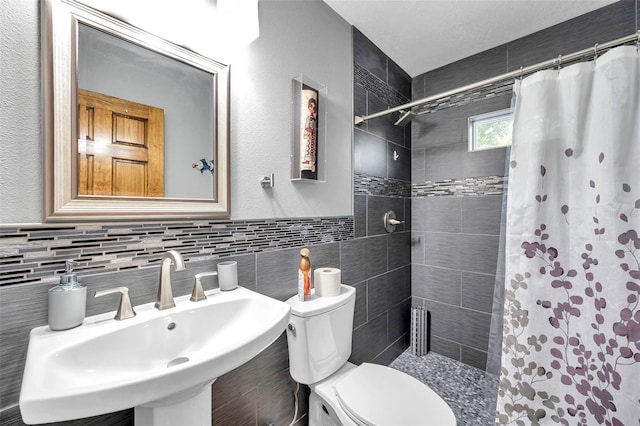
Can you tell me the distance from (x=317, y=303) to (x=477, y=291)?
4.71 feet

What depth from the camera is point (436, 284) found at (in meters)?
2.21

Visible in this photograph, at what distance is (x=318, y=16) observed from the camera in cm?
152

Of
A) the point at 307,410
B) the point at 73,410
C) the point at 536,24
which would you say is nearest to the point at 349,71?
the point at 536,24

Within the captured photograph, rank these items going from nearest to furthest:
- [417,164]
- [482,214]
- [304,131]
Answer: [304,131] → [482,214] → [417,164]

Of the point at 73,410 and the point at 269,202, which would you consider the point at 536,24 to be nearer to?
the point at 269,202

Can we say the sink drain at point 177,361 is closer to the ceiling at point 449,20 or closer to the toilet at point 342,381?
the toilet at point 342,381

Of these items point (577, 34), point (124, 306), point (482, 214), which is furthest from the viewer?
point (482, 214)

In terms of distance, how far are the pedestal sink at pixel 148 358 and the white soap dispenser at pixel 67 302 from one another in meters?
0.02

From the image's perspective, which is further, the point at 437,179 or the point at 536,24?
the point at 437,179

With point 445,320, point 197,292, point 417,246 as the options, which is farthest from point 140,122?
point 445,320

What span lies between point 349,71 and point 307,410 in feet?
6.63

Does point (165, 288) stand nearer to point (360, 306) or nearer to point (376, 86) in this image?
point (360, 306)

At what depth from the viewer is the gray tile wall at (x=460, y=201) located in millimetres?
1914

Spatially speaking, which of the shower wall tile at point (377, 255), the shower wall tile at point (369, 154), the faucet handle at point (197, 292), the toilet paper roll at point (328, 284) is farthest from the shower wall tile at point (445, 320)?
the faucet handle at point (197, 292)
